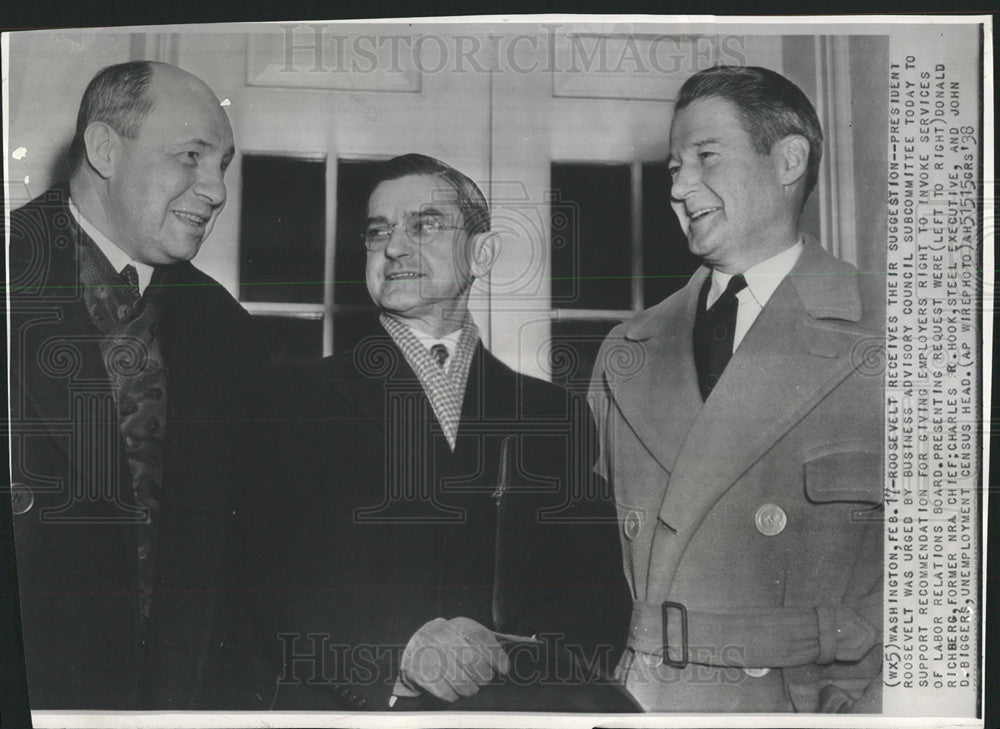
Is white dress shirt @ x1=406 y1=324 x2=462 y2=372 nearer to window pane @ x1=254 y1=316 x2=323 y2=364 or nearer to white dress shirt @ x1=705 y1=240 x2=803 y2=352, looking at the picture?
window pane @ x1=254 y1=316 x2=323 y2=364

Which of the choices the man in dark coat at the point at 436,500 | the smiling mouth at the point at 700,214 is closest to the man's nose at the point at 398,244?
the man in dark coat at the point at 436,500

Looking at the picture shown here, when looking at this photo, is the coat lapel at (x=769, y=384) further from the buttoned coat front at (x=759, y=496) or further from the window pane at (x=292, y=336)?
the window pane at (x=292, y=336)

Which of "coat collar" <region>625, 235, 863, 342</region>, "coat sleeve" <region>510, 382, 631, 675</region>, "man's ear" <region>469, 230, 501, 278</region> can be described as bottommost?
"coat sleeve" <region>510, 382, 631, 675</region>

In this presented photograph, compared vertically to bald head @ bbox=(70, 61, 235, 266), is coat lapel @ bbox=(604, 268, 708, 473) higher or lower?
lower

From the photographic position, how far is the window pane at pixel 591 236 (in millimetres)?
1565

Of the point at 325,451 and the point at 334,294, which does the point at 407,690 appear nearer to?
the point at 325,451

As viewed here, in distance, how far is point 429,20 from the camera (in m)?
1.60

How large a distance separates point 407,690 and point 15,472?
74 cm

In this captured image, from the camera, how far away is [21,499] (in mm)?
1600

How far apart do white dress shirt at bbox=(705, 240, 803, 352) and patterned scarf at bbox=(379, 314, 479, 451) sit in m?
0.43

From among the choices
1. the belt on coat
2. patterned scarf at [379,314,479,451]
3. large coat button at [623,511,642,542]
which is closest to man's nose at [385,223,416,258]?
patterned scarf at [379,314,479,451]

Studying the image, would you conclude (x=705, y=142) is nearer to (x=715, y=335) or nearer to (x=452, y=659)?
(x=715, y=335)

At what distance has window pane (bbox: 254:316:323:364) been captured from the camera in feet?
5.14

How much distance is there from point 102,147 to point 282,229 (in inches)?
13.0
